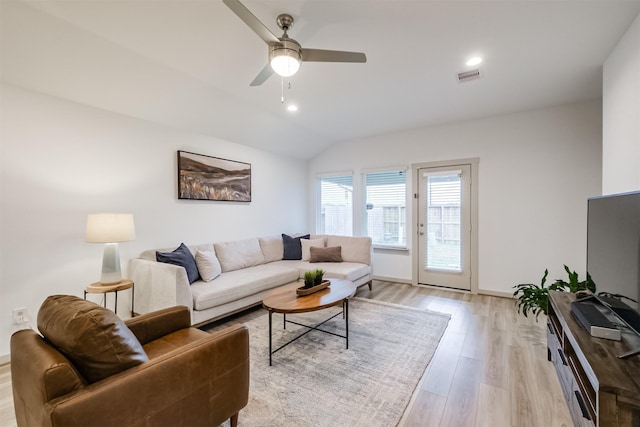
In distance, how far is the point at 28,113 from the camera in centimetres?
244

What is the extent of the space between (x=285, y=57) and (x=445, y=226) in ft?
12.1

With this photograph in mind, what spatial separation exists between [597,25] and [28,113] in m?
4.71

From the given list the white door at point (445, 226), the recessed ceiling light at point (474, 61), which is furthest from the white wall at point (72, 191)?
the white door at point (445, 226)

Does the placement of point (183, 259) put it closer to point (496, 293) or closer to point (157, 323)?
point (157, 323)

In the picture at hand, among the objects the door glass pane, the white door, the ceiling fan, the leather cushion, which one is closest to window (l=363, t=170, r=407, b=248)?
the white door

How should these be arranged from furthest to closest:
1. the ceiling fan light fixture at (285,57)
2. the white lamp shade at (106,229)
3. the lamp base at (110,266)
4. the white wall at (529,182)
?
the white wall at (529,182)
the lamp base at (110,266)
the white lamp shade at (106,229)
the ceiling fan light fixture at (285,57)

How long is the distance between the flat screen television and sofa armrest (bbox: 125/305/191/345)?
2.63 metres

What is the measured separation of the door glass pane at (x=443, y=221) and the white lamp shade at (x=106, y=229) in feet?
13.6

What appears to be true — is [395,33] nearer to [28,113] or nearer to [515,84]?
[515,84]

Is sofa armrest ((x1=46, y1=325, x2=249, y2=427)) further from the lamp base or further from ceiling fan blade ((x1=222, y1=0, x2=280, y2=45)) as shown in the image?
the lamp base

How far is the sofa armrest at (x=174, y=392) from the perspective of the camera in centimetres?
102

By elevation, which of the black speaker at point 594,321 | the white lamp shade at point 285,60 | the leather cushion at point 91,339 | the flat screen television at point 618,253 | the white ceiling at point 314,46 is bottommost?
the black speaker at point 594,321

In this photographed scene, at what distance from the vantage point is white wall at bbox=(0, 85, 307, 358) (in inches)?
93.0

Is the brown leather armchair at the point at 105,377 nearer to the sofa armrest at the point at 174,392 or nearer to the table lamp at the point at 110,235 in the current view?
the sofa armrest at the point at 174,392
